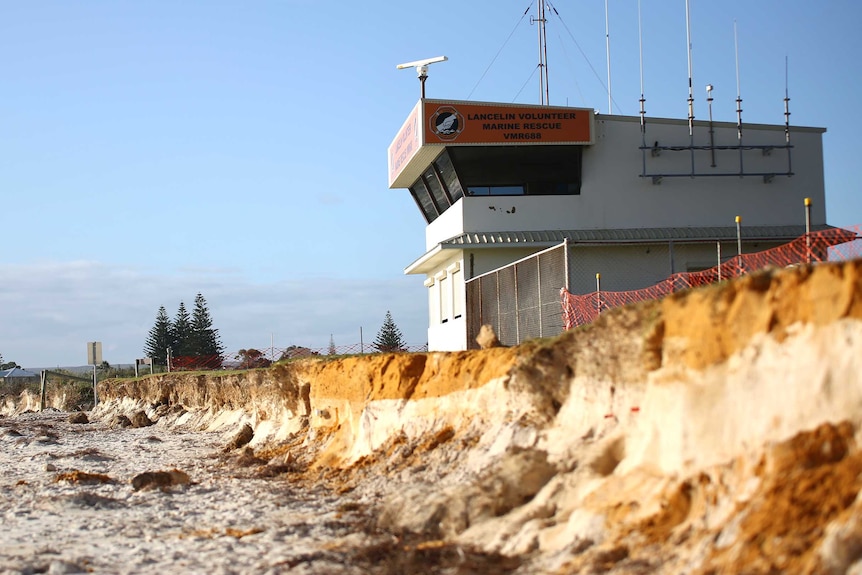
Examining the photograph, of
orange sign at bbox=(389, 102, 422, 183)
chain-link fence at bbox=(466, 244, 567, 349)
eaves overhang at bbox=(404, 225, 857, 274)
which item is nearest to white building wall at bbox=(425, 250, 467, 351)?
eaves overhang at bbox=(404, 225, 857, 274)

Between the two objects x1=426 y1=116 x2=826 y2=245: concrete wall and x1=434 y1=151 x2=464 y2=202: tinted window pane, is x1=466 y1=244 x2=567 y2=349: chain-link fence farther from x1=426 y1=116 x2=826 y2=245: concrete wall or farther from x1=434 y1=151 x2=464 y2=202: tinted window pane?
x1=434 y1=151 x2=464 y2=202: tinted window pane

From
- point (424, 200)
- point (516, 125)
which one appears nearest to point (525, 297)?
point (516, 125)

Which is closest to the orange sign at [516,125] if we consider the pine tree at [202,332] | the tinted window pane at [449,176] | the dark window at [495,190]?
the tinted window pane at [449,176]

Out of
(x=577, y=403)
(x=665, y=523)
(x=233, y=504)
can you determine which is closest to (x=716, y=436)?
(x=665, y=523)

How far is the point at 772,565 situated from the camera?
6391mm

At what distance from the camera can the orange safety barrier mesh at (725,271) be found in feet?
42.2

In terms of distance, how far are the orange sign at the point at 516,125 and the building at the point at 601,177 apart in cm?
3

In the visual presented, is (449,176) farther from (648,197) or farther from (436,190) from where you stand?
(648,197)

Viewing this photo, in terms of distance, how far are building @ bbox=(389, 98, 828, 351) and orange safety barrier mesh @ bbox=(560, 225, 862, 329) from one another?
40.0ft

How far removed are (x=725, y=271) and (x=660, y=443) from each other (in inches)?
239

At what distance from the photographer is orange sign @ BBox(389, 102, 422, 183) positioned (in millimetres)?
31172

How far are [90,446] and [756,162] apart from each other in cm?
2141

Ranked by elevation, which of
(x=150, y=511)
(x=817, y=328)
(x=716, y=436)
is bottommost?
(x=150, y=511)

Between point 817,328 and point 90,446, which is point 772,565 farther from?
point 90,446
